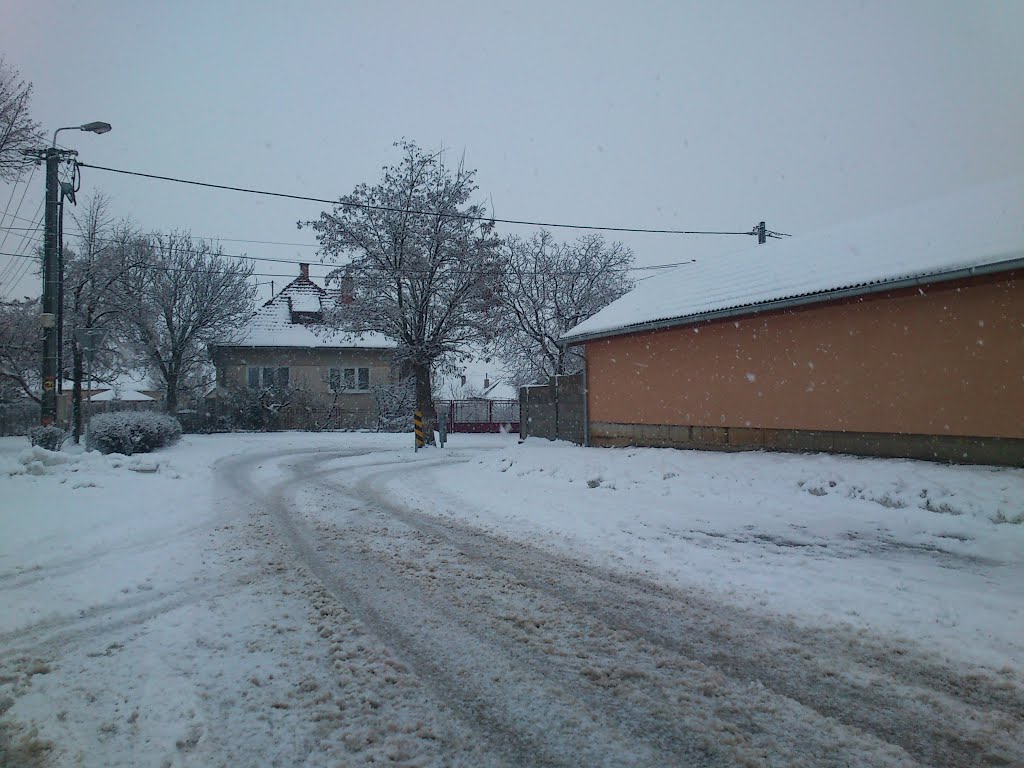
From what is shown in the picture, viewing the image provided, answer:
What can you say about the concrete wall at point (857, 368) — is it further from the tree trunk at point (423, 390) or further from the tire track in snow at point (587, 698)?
the tree trunk at point (423, 390)

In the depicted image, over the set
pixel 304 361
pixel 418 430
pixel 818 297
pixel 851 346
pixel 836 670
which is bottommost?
pixel 836 670

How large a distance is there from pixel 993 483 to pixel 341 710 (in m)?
8.37

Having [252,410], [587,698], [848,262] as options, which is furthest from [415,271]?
[587,698]

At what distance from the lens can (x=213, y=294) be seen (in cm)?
2973

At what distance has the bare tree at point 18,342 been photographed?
2159cm

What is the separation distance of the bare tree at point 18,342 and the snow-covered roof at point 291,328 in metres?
7.60

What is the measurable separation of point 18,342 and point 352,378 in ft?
45.4

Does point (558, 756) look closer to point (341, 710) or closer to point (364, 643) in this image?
point (341, 710)

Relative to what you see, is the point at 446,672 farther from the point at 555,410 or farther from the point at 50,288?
the point at 50,288

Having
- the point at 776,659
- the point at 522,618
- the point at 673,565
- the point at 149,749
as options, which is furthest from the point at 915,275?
the point at 149,749

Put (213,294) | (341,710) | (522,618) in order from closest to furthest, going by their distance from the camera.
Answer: (341,710)
(522,618)
(213,294)

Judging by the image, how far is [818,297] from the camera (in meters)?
10.6

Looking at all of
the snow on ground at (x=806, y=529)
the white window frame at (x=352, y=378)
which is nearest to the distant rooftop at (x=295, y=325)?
the white window frame at (x=352, y=378)

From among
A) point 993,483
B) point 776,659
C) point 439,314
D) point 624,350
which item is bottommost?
point 776,659
